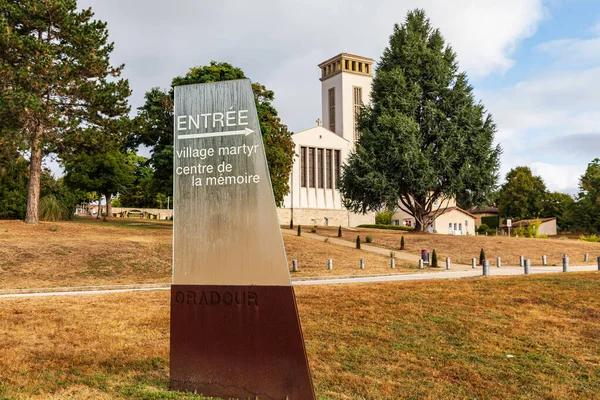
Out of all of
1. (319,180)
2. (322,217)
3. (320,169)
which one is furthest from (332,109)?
(322,217)

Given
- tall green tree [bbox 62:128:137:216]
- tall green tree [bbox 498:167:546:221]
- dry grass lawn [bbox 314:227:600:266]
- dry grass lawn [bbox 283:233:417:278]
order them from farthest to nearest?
tall green tree [bbox 498:167:546:221] → tall green tree [bbox 62:128:137:216] → dry grass lawn [bbox 314:227:600:266] → dry grass lawn [bbox 283:233:417:278]

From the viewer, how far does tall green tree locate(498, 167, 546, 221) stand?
7538 centimetres

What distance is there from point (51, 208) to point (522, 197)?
2472 inches

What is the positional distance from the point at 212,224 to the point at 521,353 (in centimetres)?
514

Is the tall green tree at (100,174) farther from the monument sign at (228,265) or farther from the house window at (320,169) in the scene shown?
the monument sign at (228,265)

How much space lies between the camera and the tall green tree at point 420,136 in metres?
38.9

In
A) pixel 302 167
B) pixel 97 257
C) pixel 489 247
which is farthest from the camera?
pixel 302 167

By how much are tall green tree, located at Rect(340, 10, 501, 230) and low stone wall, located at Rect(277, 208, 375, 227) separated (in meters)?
21.8

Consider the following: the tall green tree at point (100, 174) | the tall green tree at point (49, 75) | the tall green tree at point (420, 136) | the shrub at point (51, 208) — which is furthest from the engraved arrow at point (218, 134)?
the tall green tree at point (100, 174)

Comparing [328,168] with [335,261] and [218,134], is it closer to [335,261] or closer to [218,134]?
[335,261]

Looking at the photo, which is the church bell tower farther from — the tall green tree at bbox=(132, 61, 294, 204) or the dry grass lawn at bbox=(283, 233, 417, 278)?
the dry grass lawn at bbox=(283, 233, 417, 278)

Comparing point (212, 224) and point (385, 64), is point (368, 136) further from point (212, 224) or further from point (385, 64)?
point (212, 224)

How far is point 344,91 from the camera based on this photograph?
7538cm

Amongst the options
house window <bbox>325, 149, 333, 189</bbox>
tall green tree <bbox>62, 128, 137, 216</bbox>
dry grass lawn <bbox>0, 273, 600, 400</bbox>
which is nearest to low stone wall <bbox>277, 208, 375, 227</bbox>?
house window <bbox>325, 149, 333, 189</bbox>
